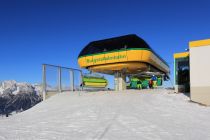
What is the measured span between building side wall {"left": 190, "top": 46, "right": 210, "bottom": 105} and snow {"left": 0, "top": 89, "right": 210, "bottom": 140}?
80 cm

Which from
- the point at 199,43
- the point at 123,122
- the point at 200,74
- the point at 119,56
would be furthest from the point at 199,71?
the point at 123,122

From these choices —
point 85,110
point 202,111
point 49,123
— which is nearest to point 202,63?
point 202,111

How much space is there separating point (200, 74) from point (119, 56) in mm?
6491

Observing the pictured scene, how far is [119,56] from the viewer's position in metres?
22.0

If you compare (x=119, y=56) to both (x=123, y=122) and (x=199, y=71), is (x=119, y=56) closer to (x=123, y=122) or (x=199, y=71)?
(x=199, y=71)

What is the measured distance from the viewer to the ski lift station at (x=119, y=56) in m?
21.6

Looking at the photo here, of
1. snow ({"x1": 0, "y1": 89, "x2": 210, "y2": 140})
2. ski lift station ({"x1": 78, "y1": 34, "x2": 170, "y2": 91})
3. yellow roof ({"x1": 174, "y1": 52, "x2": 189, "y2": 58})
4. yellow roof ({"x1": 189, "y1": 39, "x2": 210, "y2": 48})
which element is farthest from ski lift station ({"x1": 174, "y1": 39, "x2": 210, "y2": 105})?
ski lift station ({"x1": 78, "y1": 34, "x2": 170, "y2": 91})

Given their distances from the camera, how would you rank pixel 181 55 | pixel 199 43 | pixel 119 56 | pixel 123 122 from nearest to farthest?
pixel 123 122
pixel 199 43
pixel 181 55
pixel 119 56

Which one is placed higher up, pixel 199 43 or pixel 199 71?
pixel 199 43

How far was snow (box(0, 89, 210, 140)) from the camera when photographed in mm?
9000

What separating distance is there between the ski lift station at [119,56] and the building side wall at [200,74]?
4.74 m

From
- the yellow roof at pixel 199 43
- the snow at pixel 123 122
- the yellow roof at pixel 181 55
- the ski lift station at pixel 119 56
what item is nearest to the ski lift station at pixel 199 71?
the yellow roof at pixel 199 43

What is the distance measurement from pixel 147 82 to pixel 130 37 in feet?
26.0

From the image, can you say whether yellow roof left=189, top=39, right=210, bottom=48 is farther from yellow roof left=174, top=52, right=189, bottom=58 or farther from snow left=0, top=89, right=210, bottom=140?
snow left=0, top=89, right=210, bottom=140
